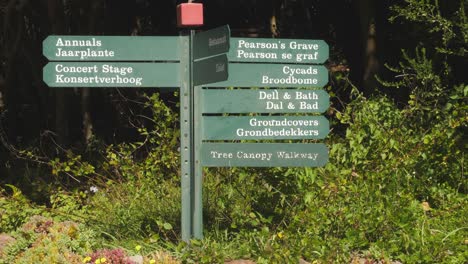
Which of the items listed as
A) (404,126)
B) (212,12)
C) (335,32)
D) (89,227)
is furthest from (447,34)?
(212,12)

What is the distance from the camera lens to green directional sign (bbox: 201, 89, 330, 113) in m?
6.06

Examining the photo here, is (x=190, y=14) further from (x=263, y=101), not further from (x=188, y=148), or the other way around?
(x=188, y=148)

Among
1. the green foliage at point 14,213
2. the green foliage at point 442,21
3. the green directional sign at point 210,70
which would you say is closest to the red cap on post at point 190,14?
the green directional sign at point 210,70

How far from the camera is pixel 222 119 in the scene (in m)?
6.04

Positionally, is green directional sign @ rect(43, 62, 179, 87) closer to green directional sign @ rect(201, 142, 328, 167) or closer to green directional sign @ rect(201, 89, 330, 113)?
green directional sign @ rect(201, 89, 330, 113)

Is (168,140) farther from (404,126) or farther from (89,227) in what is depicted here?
(404,126)

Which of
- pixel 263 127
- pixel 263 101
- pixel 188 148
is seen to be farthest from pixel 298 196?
pixel 188 148

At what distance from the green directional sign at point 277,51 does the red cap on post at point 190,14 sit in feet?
1.07

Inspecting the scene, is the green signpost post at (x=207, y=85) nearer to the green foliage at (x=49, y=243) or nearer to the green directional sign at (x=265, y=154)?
the green directional sign at (x=265, y=154)

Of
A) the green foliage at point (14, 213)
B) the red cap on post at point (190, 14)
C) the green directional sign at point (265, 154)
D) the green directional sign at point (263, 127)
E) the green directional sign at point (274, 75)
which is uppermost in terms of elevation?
the red cap on post at point (190, 14)

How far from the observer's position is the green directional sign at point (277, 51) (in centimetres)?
609

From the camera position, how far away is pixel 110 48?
19.7ft

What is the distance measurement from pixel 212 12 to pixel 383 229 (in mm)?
7832

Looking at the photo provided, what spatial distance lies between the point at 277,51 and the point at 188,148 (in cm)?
106
